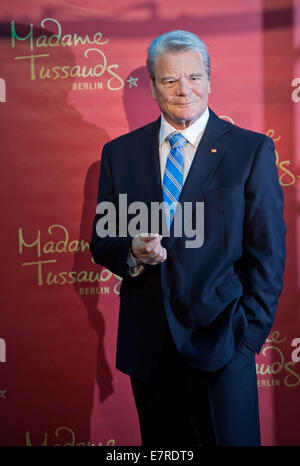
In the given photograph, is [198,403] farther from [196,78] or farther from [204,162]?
[196,78]

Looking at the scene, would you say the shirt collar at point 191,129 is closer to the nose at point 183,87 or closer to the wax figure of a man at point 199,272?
the wax figure of a man at point 199,272

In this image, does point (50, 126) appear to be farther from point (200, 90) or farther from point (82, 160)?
point (200, 90)

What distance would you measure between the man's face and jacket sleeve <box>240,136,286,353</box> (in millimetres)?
306

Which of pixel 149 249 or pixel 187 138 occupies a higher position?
pixel 187 138

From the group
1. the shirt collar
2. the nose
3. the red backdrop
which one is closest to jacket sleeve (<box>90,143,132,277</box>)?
the shirt collar

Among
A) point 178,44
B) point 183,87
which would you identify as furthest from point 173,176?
point 178,44

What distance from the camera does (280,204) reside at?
1.71 metres

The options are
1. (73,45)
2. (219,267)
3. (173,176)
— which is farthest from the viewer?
(73,45)

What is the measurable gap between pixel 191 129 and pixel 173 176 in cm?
21

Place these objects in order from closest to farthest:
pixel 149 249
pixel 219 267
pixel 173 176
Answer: pixel 149 249, pixel 219 267, pixel 173 176

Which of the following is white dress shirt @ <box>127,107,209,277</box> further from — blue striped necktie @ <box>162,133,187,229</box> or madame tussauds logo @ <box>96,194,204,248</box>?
madame tussauds logo @ <box>96,194,204,248</box>

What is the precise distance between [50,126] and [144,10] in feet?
2.64

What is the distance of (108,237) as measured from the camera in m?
1.81
